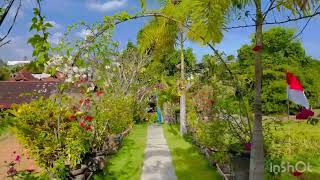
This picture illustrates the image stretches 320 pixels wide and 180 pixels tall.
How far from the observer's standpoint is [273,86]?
128 ft

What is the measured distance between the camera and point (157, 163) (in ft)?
41.2

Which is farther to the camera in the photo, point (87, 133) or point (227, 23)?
point (87, 133)

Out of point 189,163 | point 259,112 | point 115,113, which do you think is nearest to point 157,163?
point 189,163

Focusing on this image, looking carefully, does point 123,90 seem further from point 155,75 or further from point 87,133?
point 87,133

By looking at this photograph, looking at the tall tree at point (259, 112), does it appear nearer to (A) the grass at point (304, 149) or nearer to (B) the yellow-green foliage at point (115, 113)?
(A) the grass at point (304, 149)

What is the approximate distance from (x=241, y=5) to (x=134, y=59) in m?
21.0

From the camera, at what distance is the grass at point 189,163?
10681 mm

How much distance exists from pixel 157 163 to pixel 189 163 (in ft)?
2.93

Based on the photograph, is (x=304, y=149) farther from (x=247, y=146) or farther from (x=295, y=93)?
(x=295, y=93)

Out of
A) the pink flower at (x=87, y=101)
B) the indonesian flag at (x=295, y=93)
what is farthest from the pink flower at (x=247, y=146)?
the pink flower at (x=87, y=101)

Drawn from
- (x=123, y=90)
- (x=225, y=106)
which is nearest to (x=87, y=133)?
(x=225, y=106)

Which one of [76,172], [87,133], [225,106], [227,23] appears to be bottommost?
[76,172]

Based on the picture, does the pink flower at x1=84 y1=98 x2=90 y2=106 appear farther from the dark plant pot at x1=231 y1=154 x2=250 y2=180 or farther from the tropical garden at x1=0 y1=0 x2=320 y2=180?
the dark plant pot at x1=231 y1=154 x2=250 y2=180

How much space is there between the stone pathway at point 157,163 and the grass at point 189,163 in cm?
18
